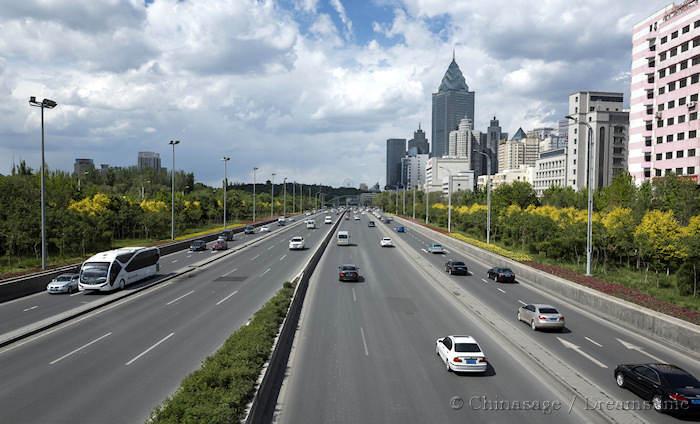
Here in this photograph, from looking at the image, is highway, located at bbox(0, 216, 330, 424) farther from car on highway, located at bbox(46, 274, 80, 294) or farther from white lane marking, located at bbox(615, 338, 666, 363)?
white lane marking, located at bbox(615, 338, 666, 363)

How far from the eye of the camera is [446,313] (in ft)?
86.2

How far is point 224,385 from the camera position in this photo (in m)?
13.5

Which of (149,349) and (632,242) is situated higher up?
(632,242)

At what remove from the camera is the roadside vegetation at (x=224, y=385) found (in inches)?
440

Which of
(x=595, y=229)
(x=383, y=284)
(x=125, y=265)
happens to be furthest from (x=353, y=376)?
(x=595, y=229)

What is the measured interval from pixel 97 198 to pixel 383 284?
51563 millimetres

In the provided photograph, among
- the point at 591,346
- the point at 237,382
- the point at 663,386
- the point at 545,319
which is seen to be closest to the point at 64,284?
the point at 237,382

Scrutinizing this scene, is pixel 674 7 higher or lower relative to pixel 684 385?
higher

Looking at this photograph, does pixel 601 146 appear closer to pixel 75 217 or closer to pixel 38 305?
pixel 75 217

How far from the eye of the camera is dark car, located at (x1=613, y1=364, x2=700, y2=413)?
1345cm

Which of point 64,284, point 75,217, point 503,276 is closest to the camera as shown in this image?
point 64,284

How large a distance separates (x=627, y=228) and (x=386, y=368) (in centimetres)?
3493

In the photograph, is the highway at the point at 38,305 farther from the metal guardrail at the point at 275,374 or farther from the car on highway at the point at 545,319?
the car on highway at the point at 545,319

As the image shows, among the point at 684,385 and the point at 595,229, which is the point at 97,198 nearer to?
the point at 595,229
